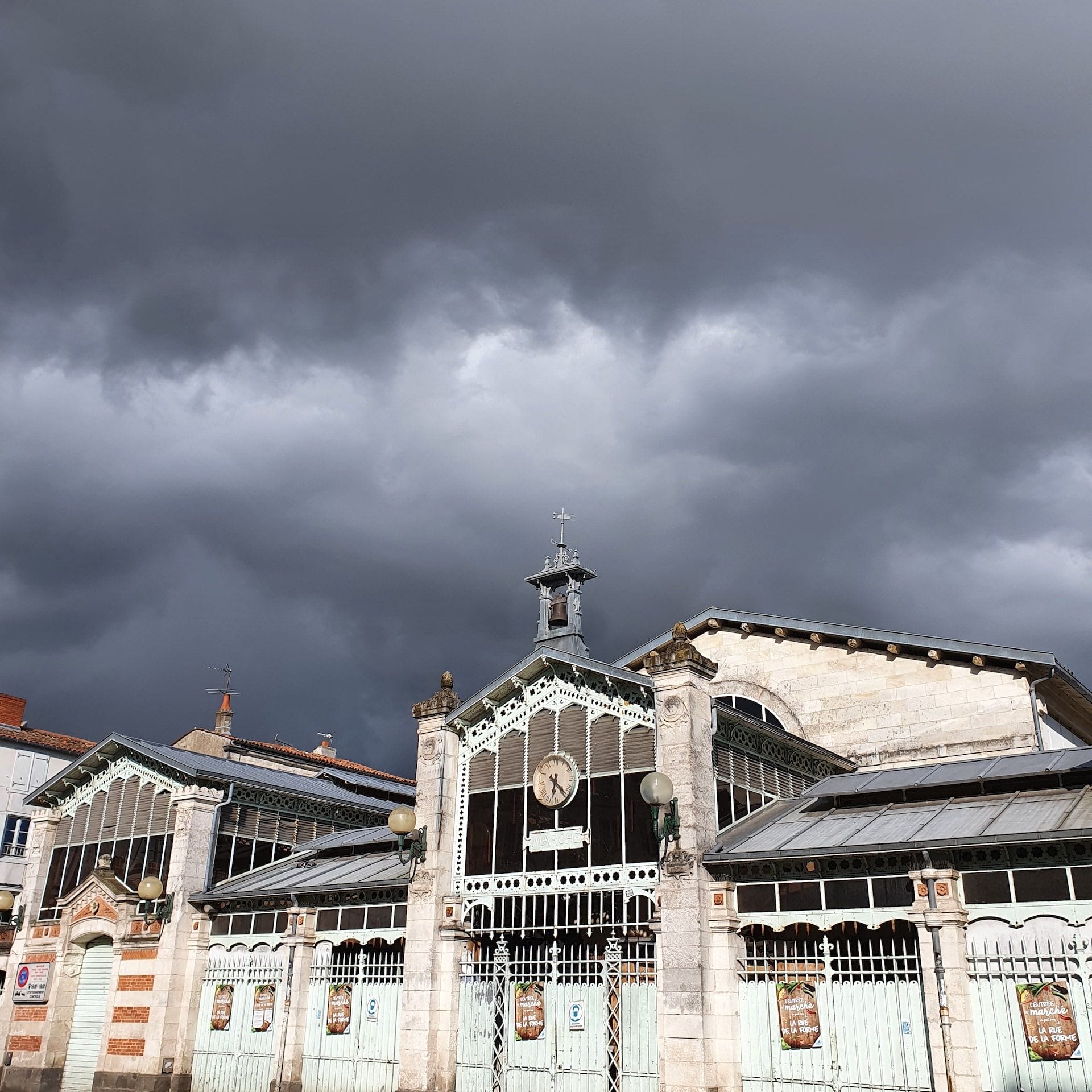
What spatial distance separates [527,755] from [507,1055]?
587 centimetres

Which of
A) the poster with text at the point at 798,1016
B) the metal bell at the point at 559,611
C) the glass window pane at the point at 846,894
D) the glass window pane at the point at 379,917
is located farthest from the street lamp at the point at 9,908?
the glass window pane at the point at 846,894

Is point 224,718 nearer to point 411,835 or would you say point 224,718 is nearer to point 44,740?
point 44,740

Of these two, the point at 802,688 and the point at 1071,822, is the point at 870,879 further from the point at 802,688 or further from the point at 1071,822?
the point at 802,688

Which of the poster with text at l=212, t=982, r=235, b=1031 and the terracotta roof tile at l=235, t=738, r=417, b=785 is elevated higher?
the terracotta roof tile at l=235, t=738, r=417, b=785

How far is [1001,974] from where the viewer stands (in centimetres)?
1514

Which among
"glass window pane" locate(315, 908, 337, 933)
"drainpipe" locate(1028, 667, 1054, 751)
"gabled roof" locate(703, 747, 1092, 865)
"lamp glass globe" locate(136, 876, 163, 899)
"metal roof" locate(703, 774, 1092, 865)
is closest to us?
"metal roof" locate(703, 774, 1092, 865)

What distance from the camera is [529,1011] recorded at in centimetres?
1997

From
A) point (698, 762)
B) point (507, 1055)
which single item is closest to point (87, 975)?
point (507, 1055)

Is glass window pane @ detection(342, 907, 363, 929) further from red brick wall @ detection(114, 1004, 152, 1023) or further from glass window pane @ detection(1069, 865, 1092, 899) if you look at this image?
glass window pane @ detection(1069, 865, 1092, 899)

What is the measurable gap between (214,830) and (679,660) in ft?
51.4

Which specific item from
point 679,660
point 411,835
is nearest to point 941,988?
point 679,660

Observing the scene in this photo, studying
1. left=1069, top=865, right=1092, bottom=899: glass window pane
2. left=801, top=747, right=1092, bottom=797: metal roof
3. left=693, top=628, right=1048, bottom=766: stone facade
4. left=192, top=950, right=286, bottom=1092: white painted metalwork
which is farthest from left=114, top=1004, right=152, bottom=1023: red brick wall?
left=1069, top=865, right=1092, bottom=899: glass window pane

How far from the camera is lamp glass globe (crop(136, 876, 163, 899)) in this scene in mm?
26172

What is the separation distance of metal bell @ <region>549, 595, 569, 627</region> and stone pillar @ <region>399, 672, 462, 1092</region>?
314 cm
